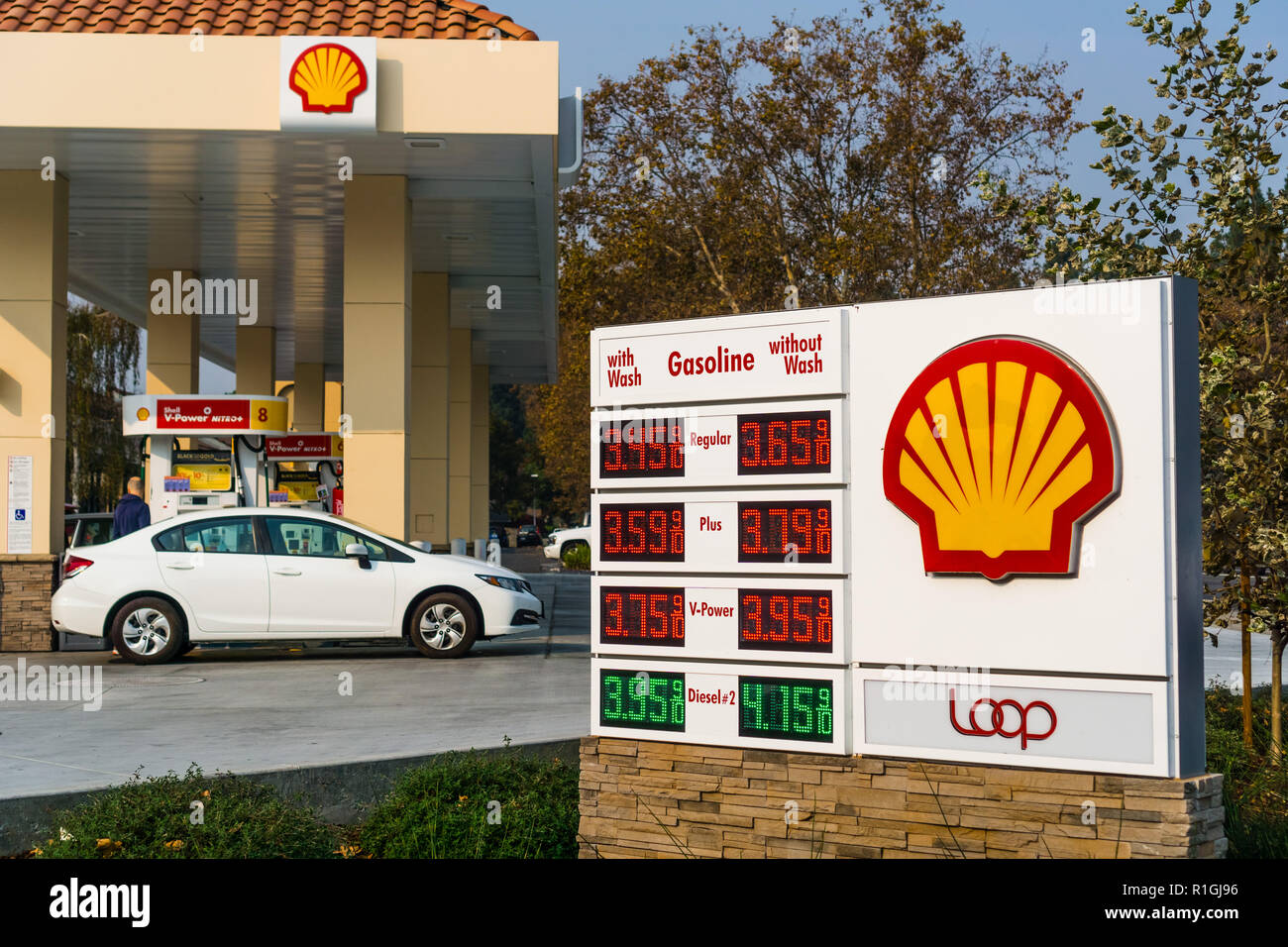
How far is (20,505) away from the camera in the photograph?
1736 cm

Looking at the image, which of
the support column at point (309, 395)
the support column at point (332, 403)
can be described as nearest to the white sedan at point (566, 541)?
the support column at point (332, 403)

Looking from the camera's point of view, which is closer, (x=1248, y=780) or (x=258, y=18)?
(x=1248, y=780)

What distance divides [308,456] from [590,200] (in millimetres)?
8844

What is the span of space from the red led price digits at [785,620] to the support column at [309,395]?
31826mm

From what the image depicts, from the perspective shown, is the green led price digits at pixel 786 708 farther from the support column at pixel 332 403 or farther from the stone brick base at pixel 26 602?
the support column at pixel 332 403

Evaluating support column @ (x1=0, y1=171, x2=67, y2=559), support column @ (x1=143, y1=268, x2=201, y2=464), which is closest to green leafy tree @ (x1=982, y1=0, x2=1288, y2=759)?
support column @ (x1=0, y1=171, x2=67, y2=559)

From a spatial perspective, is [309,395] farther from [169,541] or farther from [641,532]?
[641,532]

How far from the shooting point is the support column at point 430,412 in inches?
1006

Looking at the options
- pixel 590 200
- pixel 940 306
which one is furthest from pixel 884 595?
pixel 590 200

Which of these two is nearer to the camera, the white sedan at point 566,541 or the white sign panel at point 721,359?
the white sign panel at point 721,359

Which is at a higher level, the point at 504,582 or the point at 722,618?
the point at 722,618

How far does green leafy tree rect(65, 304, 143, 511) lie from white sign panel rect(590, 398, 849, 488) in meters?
40.7

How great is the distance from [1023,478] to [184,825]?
417 cm

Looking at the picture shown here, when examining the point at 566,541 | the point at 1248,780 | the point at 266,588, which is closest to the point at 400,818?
the point at 1248,780
